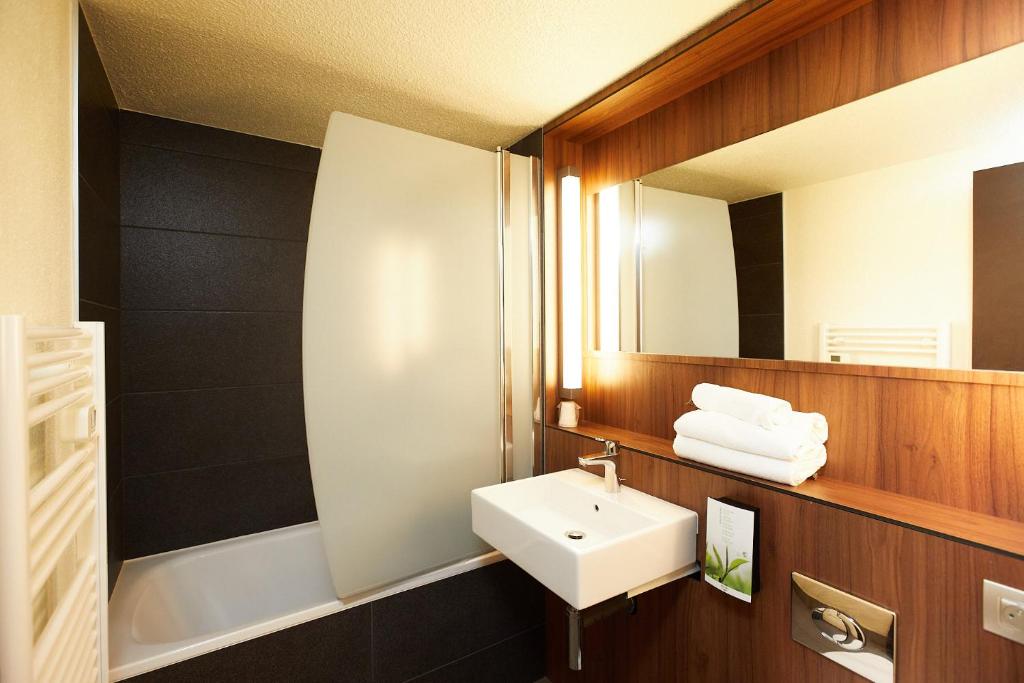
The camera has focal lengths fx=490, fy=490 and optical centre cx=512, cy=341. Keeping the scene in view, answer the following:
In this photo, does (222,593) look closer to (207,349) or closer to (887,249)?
(207,349)

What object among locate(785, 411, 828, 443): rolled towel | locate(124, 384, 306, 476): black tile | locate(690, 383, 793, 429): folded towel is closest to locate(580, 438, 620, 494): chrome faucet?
locate(690, 383, 793, 429): folded towel

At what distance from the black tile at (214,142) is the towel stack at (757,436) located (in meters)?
2.21

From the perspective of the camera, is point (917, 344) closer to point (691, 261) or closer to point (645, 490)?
point (691, 261)

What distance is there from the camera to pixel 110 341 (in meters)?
1.93

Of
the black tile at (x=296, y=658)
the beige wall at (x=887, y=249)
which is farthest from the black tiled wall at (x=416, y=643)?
the beige wall at (x=887, y=249)

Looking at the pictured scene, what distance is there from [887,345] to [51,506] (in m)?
1.90

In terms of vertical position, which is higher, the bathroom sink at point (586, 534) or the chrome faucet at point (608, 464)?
the chrome faucet at point (608, 464)

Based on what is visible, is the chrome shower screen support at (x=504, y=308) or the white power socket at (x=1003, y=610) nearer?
the white power socket at (x=1003, y=610)

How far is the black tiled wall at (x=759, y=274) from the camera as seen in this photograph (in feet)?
5.21

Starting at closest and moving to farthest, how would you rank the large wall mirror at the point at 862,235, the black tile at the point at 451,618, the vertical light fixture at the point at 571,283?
the large wall mirror at the point at 862,235 → the black tile at the point at 451,618 → the vertical light fixture at the point at 571,283

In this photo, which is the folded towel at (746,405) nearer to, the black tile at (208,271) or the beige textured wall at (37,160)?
the beige textured wall at (37,160)

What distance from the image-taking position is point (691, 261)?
1.90 meters

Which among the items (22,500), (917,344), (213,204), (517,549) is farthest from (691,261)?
(213,204)

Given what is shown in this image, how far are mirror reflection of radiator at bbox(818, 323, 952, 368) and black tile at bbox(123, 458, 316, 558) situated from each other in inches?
92.9
